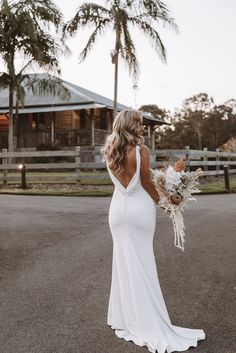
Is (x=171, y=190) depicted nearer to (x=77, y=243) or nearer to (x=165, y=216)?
(x=77, y=243)

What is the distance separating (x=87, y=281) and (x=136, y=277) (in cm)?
180

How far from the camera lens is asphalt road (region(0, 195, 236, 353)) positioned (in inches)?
157

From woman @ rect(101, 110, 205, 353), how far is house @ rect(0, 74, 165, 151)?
26822 mm

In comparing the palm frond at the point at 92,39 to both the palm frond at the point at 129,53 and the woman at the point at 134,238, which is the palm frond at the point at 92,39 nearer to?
the palm frond at the point at 129,53

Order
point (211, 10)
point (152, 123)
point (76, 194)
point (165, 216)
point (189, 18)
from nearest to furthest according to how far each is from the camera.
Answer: point (165, 216) < point (76, 194) < point (211, 10) < point (189, 18) < point (152, 123)

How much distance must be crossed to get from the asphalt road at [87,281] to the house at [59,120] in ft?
73.2

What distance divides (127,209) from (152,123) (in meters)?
37.0

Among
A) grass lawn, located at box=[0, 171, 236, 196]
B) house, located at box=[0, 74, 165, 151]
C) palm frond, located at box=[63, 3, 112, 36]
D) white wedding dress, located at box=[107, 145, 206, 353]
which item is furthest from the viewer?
house, located at box=[0, 74, 165, 151]

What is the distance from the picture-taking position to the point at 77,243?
7832 millimetres

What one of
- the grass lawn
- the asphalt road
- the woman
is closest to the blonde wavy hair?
the woman

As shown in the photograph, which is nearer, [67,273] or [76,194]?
[67,273]

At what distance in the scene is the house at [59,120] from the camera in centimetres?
3222

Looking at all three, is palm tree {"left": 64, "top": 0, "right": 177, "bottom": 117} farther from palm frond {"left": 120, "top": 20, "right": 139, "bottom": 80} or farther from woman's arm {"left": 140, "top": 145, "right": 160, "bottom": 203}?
woman's arm {"left": 140, "top": 145, "right": 160, "bottom": 203}

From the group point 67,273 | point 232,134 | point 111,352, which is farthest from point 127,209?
point 232,134
